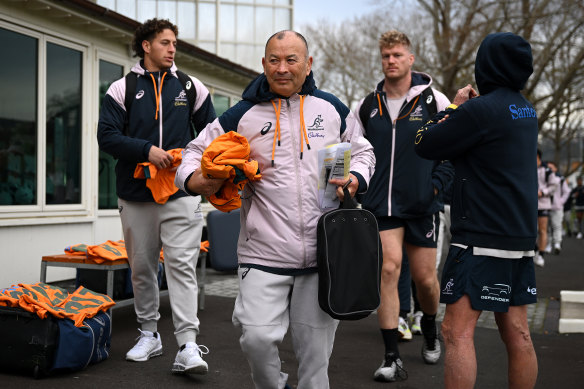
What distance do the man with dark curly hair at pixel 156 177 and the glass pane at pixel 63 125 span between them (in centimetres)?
380

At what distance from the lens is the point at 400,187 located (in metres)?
5.18

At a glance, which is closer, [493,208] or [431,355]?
[493,208]

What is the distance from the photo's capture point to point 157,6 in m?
24.6

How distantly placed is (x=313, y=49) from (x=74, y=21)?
28.8 m

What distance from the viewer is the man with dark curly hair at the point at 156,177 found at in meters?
4.93

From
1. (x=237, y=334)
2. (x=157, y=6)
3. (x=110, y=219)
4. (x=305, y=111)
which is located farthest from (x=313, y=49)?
(x=305, y=111)

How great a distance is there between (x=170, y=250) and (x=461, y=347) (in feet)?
7.76

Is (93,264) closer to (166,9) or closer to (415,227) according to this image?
(415,227)

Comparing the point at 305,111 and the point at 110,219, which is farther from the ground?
the point at 305,111

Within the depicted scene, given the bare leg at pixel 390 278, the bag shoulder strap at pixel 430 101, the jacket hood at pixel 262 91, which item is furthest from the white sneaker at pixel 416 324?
the jacket hood at pixel 262 91

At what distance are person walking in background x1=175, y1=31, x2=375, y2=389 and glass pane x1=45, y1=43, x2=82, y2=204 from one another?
19.0 feet

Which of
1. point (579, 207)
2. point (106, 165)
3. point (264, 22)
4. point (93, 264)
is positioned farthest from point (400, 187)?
point (579, 207)

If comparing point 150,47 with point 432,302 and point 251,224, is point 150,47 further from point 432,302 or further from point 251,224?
point 432,302

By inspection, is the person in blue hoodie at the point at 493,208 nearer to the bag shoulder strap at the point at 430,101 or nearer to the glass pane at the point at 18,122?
the bag shoulder strap at the point at 430,101
